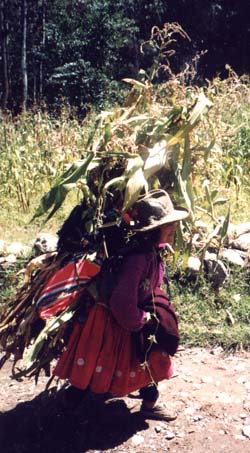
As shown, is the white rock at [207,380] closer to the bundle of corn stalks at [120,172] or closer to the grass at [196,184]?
the grass at [196,184]

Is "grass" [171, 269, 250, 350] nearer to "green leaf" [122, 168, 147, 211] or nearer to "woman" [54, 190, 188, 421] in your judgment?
"woman" [54, 190, 188, 421]

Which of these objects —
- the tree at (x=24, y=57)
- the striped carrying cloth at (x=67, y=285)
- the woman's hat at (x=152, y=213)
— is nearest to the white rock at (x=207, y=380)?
the striped carrying cloth at (x=67, y=285)

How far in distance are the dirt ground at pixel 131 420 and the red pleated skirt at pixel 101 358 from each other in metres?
0.25

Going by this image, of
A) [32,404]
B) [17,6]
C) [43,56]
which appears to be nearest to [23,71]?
[43,56]

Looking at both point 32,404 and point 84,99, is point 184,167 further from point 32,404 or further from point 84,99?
point 84,99

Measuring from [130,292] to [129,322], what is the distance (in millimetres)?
131

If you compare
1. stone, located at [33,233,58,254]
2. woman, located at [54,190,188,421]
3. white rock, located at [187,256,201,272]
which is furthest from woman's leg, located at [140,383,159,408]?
stone, located at [33,233,58,254]

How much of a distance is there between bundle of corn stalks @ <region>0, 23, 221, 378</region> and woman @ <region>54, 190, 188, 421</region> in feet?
0.29

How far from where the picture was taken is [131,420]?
3.18m

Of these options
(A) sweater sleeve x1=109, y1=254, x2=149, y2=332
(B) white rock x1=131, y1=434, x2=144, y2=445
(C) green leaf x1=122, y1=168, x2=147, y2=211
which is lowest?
(B) white rock x1=131, y1=434, x2=144, y2=445

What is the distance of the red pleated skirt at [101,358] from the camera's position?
2859 mm

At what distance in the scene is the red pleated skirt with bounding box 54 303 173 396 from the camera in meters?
2.86

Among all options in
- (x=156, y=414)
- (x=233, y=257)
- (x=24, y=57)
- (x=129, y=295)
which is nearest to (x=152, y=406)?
(x=156, y=414)

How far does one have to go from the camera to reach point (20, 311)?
3084 mm
